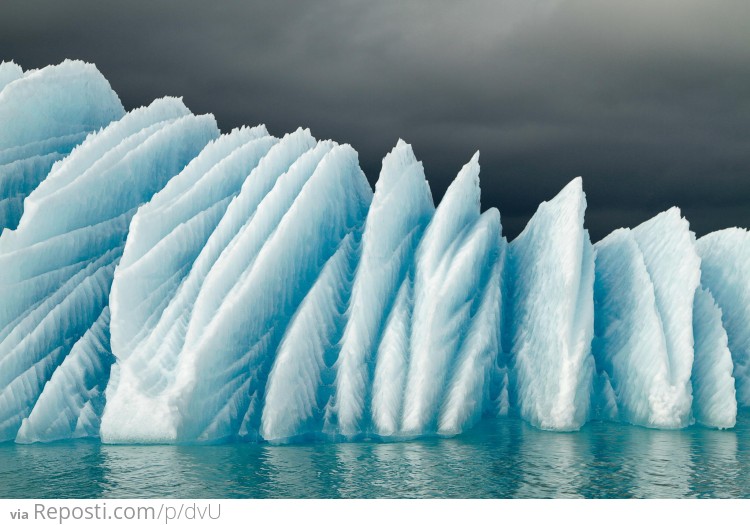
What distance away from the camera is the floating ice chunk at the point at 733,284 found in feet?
43.8

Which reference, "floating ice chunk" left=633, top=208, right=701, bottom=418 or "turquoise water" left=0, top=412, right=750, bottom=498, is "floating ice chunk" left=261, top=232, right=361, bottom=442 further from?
"floating ice chunk" left=633, top=208, right=701, bottom=418

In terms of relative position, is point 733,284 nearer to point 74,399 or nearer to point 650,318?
point 650,318

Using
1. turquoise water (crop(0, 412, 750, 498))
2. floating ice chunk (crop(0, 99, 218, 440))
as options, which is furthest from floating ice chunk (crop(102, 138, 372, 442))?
floating ice chunk (crop(0, 99, 218, 440))

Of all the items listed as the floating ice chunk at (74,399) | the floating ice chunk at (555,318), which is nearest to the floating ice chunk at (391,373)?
the floating ice chunk at (555,318)

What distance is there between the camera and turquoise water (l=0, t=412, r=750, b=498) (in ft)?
25.5

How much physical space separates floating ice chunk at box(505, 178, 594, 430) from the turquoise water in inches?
21.9

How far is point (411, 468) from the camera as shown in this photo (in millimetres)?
8648

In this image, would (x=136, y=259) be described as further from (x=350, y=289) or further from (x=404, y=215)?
(x=404, y=215)

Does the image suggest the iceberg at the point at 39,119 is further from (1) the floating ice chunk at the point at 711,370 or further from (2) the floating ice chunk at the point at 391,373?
(1) the floating ice chunk at the point at 711,370

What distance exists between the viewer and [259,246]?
11.7m

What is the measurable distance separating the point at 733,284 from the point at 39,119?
1199 centimetres

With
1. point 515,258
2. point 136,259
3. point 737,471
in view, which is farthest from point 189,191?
point 737,471

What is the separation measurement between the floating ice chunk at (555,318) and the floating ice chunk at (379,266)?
1.84m

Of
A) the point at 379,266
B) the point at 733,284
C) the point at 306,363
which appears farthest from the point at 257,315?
the point at 733,284
